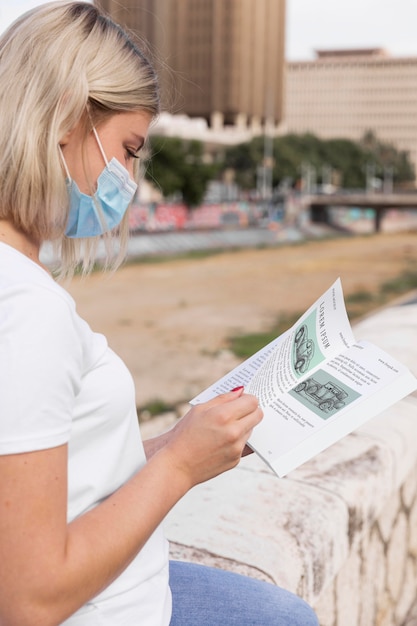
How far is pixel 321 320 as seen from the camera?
1.59 metres

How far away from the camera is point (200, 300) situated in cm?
2411

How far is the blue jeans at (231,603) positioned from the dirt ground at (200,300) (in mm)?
6048

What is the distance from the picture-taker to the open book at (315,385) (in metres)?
1.40

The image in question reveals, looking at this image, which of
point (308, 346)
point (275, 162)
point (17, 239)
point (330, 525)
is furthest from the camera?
point (275, 162)

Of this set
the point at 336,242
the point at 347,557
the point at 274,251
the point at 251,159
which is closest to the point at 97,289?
the point at 274,251

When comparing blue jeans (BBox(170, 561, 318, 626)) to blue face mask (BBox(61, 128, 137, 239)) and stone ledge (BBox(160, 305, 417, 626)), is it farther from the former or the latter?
blue face mask (BBox(61, 128, 137, 239))

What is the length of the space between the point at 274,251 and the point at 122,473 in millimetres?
40920

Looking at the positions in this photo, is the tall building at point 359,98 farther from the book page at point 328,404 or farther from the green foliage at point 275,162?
the book page at point 328,404

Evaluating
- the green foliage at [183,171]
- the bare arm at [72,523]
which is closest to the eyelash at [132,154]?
the bare arm at [72,523]

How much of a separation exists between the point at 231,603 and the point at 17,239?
76 centimetres

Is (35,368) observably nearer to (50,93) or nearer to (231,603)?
(50,93)

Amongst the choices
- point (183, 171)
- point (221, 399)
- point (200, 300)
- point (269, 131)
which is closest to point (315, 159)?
point (269, 131)

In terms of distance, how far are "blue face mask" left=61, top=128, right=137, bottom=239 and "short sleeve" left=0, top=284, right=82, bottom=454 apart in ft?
0.93

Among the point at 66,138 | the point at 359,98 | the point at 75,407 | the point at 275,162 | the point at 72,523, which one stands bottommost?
the point at 275,162
